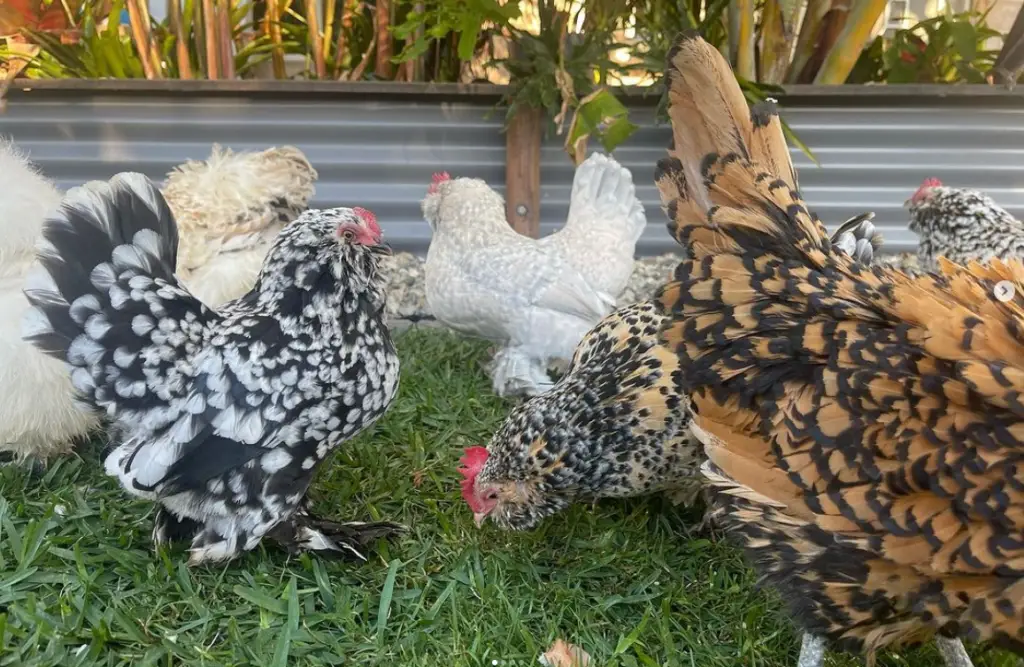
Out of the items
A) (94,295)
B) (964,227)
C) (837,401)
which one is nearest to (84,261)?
(94,295)

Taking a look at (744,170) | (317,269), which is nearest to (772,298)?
(744,170)

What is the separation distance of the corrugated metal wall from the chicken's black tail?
1.62 meters

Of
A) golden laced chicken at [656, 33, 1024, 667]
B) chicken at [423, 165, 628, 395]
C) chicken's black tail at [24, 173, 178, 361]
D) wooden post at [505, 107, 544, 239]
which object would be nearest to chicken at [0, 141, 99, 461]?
chicken's black tail at [24, 173, 178, 361]

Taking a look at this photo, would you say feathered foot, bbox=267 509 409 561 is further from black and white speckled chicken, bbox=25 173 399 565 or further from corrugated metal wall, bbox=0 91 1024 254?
corrugated metal wall, bbox=0 91 1024 254

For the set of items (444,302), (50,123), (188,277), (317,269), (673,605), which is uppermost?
(50,123)

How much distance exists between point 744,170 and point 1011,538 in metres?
0.73

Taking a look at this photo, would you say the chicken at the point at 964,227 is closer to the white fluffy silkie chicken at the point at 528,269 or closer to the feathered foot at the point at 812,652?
the white fluffy silkie chicken at the point at 528,269

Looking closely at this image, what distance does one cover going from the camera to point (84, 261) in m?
1.48

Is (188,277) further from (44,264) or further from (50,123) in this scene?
(50,123)

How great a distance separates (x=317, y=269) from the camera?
1.60 m

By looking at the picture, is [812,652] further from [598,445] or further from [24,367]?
[24,367]

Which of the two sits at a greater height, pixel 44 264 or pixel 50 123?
pixel 50 123

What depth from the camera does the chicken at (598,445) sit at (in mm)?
1613

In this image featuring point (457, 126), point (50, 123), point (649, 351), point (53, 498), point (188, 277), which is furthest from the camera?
point (457, 126)
